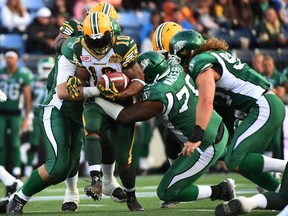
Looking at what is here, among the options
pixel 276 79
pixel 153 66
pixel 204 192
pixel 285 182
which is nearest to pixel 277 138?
pixel 276 79

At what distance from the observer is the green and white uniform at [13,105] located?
1112 cm

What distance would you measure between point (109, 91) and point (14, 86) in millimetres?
5510

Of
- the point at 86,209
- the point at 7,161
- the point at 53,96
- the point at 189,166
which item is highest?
the point at 53,96

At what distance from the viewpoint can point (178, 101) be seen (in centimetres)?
617

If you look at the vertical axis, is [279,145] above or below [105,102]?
below

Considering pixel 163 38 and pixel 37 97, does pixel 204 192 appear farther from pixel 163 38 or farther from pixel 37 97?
pixel 37 97

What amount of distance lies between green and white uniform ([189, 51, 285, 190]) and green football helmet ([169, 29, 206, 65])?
0.20 metres

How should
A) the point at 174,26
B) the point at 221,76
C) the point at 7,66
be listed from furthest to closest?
the point at 7,66
the point at 174,26
the point at 221,76

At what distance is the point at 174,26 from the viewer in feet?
23.4

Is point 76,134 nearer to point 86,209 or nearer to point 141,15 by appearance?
point 86,209

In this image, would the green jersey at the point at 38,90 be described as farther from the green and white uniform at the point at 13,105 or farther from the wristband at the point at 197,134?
the wristband at the point at 197,134

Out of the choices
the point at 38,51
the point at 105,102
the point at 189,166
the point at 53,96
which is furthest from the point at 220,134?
the point at 38,51

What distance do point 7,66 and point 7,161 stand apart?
4.18 feet

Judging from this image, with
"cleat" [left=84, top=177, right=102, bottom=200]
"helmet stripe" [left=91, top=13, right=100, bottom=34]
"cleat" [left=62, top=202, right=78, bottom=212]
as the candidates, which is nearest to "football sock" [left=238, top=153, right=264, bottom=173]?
"cleat" [left=84, top=177, right=102, bottom=200]
